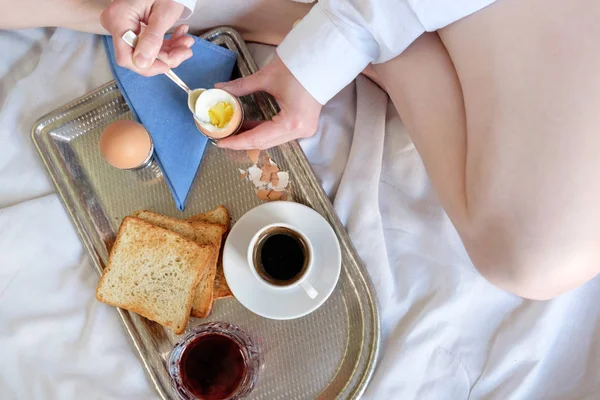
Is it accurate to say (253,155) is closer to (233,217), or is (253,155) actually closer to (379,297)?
(233,217)

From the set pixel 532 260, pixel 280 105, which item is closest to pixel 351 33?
pixel 280 105

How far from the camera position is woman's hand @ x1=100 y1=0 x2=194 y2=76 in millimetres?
608

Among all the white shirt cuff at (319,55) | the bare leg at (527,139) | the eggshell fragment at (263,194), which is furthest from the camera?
the eggshell fragment at (263,194)

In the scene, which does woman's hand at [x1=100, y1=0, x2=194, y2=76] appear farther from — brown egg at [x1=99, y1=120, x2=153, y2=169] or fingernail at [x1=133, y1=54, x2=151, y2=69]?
brown egg at [x1=99, y1=120, x2=153, y2=169]


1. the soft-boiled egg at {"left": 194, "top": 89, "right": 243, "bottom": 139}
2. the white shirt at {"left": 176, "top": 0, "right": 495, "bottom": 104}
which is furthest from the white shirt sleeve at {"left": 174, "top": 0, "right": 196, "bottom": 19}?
the soft-boiled egg at {"left": 194, "top": 89, "right": 243, "bottom": 139}

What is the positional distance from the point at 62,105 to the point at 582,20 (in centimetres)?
72

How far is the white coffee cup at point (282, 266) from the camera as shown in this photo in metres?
0.70

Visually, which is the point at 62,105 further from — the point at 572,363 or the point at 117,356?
the point at 572,363

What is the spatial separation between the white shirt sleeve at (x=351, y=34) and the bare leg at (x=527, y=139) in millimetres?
37

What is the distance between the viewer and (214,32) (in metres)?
0.82

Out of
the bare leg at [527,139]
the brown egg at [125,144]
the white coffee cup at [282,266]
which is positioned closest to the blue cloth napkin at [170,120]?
the brown egg at [125,144]

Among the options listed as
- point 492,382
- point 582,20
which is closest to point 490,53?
point 582,20

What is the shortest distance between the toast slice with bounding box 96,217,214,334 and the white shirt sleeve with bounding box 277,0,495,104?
278 mm

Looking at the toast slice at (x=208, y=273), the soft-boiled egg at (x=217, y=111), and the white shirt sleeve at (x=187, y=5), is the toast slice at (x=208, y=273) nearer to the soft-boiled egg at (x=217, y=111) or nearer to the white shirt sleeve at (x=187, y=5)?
the soft-boiled egg at (x=217, y=111)
